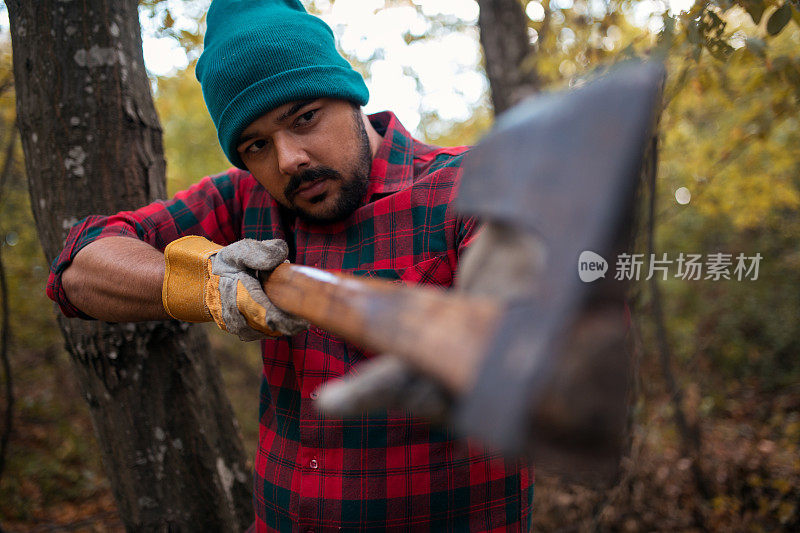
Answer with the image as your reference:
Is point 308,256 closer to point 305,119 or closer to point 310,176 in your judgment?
point 310,176

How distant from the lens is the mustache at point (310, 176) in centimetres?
161

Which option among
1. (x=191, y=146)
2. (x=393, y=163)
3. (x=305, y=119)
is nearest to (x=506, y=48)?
(x=393, y=163)

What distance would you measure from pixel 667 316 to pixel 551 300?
8428 mm

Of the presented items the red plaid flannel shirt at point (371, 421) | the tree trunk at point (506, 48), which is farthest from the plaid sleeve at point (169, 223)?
the tree trunk at point (506, 48)

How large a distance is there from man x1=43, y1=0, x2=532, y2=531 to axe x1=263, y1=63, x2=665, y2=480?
727 mm

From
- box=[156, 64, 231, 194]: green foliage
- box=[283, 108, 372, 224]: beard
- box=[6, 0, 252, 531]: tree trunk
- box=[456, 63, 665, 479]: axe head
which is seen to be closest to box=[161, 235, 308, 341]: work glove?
box=[283, 108, 372, 224]: beard

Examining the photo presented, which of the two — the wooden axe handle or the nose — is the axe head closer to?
the wooden axe handle

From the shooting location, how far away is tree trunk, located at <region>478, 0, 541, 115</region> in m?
4.36

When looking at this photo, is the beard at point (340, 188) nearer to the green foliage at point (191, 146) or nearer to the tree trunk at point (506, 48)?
the tree trunk at point (506, 48)

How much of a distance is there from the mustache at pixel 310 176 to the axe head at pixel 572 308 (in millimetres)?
1102

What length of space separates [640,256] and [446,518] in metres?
1.89

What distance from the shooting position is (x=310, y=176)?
1.61m

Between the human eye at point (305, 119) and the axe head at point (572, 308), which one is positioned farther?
the human eye at point (305, 119)

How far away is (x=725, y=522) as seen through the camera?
373 centimetres
